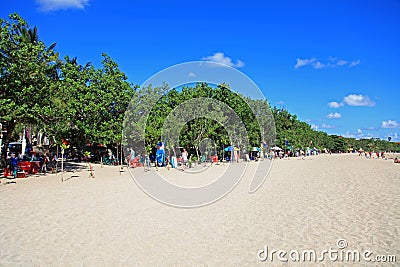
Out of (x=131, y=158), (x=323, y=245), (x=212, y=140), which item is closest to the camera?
(x=323, y=245)

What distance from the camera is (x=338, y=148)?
14838 cm

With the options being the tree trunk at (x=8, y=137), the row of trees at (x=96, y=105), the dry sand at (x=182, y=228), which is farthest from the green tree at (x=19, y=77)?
the dry sand at (x=182, y=228)

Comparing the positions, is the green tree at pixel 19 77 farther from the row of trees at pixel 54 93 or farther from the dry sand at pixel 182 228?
the dry sand at pixel 182 228

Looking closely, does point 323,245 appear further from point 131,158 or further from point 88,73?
point 88,73

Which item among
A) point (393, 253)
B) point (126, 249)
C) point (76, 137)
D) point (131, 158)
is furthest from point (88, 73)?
point (393, 253)

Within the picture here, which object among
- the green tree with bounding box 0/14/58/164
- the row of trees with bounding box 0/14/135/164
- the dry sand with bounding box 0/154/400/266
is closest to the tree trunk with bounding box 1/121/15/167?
the row of trees with bounding box 0/14/135/164

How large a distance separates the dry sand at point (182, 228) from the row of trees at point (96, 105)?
24.2ft

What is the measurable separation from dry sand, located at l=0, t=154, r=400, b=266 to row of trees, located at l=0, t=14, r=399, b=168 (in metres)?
7.39

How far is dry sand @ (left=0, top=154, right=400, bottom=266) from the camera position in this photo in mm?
5844

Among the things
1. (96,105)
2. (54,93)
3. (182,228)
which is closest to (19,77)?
(54,93)

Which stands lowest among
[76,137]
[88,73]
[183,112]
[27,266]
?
[27,266]

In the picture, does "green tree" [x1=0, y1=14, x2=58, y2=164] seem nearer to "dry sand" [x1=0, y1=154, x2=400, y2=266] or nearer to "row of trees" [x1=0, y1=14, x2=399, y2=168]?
"row of trees" [x1=0, y1=14, x2=399, y2=168]

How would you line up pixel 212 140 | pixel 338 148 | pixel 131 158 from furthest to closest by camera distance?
pixel 338 148 < pixel 212 140 < pixel 131 158

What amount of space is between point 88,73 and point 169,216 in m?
25.0
